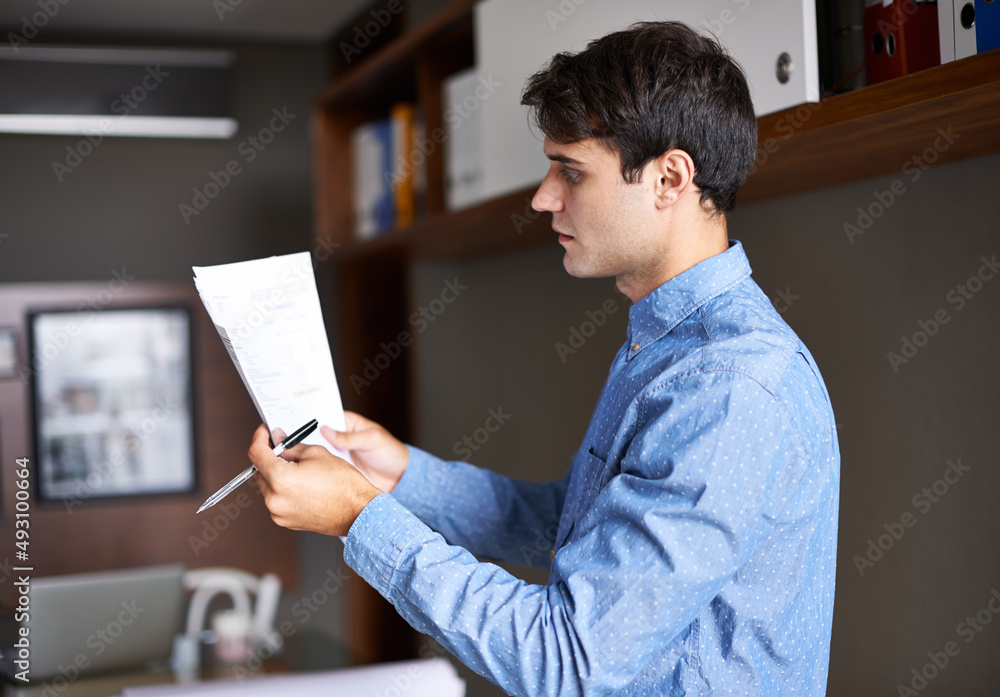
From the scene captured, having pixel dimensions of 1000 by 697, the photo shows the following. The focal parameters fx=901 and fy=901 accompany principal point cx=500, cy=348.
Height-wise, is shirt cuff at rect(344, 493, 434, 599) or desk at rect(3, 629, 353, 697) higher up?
shirt cuff at rect(344, 493, 434, 599)

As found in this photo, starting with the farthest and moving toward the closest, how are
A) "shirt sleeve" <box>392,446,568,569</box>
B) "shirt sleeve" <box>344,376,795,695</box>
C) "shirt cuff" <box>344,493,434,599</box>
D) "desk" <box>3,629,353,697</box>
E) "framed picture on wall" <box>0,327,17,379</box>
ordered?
"framed picture on wall" <box>0,327,17,379</box>
"desk" <box>3,629,353,697</box>
"shirt sleeve" <box>392,446,568,569</box>
"shirt cuff" <box>344,493,434,599</box>
"shirt sleeve" <box>344,376,795,695</box>

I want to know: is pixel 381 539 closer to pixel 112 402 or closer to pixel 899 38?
pixel 899 38

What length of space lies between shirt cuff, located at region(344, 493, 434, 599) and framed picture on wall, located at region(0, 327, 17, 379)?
2684 millimetres

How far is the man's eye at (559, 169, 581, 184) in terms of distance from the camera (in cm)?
114

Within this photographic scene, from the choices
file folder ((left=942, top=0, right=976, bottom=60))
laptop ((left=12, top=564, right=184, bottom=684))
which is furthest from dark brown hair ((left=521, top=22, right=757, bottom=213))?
laptop ((left=12, top=564, right=184, bottom=684))

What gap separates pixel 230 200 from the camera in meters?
3.56

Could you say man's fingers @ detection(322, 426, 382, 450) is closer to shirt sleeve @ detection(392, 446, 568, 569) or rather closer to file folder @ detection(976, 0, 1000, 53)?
shirt sleeve @ detection(392, 446, 568, 569)

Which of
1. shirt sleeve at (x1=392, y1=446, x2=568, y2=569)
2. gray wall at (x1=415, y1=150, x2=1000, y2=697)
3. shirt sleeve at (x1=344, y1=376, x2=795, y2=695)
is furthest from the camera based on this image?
shirt sleeve at (x1=392, y1=446, x2=568, y2=569)

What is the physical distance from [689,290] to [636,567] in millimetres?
359

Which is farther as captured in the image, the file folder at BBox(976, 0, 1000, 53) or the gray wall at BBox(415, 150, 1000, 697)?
the gray wall at BBox(415, 150, 1000, 697)

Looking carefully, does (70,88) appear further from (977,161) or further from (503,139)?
(977,161)

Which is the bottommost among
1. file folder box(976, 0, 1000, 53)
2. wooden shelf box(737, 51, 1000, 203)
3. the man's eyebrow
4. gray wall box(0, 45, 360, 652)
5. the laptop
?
the laptop

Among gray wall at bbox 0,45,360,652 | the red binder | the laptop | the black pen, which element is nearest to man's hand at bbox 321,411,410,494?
the black pen

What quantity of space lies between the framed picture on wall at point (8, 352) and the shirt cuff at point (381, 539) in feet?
8.80
